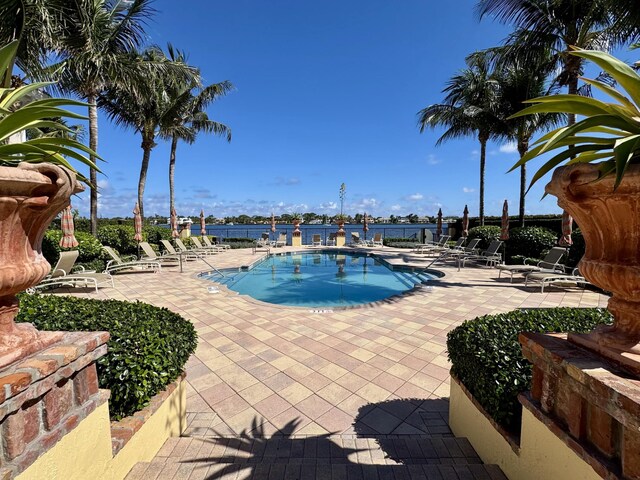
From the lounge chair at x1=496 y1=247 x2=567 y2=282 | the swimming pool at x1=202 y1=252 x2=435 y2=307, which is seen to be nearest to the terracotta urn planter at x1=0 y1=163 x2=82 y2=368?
the swimming pool at x1=202 y1=252 x2=435 y2=307

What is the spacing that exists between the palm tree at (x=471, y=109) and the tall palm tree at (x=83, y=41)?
15298 millimetres

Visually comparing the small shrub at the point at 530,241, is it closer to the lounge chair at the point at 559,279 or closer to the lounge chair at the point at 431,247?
the lounge chair at the point at 559,279

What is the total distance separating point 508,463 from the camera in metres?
1.80

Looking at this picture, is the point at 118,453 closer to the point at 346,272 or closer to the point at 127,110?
the point at 346,272

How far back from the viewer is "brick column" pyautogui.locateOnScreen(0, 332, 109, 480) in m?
0.99

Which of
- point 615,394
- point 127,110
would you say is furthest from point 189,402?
point 127,110

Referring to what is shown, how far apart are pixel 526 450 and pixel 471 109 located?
1664 cm

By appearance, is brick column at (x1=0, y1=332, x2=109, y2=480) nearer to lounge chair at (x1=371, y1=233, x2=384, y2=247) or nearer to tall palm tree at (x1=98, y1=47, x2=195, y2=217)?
tall palm tree at (x1=98, y1=47, x2=195, y2=217)

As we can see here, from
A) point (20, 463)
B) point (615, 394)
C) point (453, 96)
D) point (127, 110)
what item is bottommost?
point (20, 463)

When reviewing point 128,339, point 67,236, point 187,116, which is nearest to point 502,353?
point 128,339

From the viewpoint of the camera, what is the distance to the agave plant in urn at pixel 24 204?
1.09 m

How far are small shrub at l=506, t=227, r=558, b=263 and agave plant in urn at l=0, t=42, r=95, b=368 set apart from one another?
13488 mm

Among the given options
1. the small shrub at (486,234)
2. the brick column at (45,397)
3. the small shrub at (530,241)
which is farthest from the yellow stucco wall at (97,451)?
the small shrub at (486,234)

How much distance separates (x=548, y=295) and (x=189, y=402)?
26.9 ft
